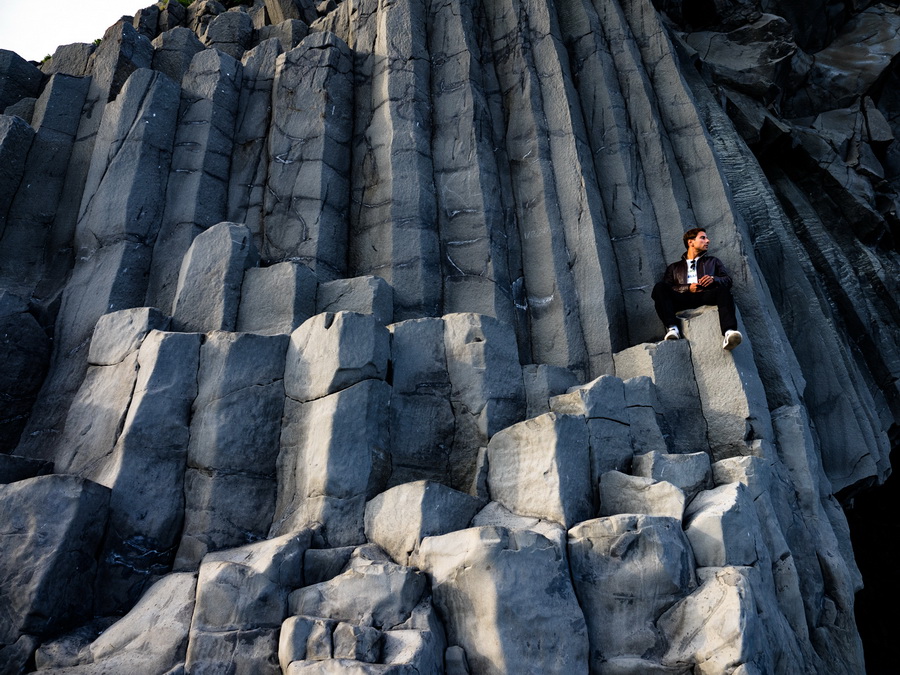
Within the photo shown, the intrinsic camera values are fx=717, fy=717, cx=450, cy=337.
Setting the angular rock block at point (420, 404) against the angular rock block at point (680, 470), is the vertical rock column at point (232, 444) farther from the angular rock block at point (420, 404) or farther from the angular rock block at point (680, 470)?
the angular rock block at point (680, 470)

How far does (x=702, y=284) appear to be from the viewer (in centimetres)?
745

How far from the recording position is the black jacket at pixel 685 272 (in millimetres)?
7562

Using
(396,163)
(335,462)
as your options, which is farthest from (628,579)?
(396,163)

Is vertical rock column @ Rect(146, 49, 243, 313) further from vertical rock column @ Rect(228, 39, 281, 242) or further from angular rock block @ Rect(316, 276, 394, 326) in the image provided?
angular rock block @ Rect(316, 276, 394, 326)

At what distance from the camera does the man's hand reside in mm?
7410

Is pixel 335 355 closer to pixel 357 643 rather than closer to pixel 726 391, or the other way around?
pixel 357 643

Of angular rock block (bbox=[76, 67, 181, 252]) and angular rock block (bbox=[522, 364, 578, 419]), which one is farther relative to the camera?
angular rock block (bbox=[76, 67, 181, 252])

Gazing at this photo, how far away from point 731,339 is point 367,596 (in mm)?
4253

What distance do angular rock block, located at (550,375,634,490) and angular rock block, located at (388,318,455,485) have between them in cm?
102

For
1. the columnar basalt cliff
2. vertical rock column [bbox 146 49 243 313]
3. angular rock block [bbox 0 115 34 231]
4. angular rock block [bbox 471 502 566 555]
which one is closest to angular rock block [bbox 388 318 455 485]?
the columnar basalt cliff

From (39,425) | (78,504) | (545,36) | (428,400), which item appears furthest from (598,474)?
(545,36)

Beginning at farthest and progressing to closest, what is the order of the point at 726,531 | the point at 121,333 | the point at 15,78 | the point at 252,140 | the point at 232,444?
the point at 15,78
the point at 252,140
the point at 121,333
the point at 232,444
the point at 726,531

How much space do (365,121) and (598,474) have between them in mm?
6102

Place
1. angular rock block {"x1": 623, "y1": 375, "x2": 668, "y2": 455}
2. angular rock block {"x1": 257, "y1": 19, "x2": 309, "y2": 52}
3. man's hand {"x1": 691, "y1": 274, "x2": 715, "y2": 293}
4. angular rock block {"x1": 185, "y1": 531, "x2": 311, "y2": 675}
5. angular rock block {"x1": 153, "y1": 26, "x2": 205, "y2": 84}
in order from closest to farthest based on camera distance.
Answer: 1. angular rock block {"x1": 185, "y1": 531, "x2": 311, "y2": 675}
2. angular rock block {"x1": 623, "y1": 375, "x2": 668, "y2": 455}
3. man's hand {"x1": 691, "y1": 274, "x2": 715, "y2": 293}
4. angular rock block {"x1": 153, "y1": 26, "x2": 205, "y2": 84}
5. angular rock block {"x1": 257, "y1": 19, "x2": 309, "y2": 52}
